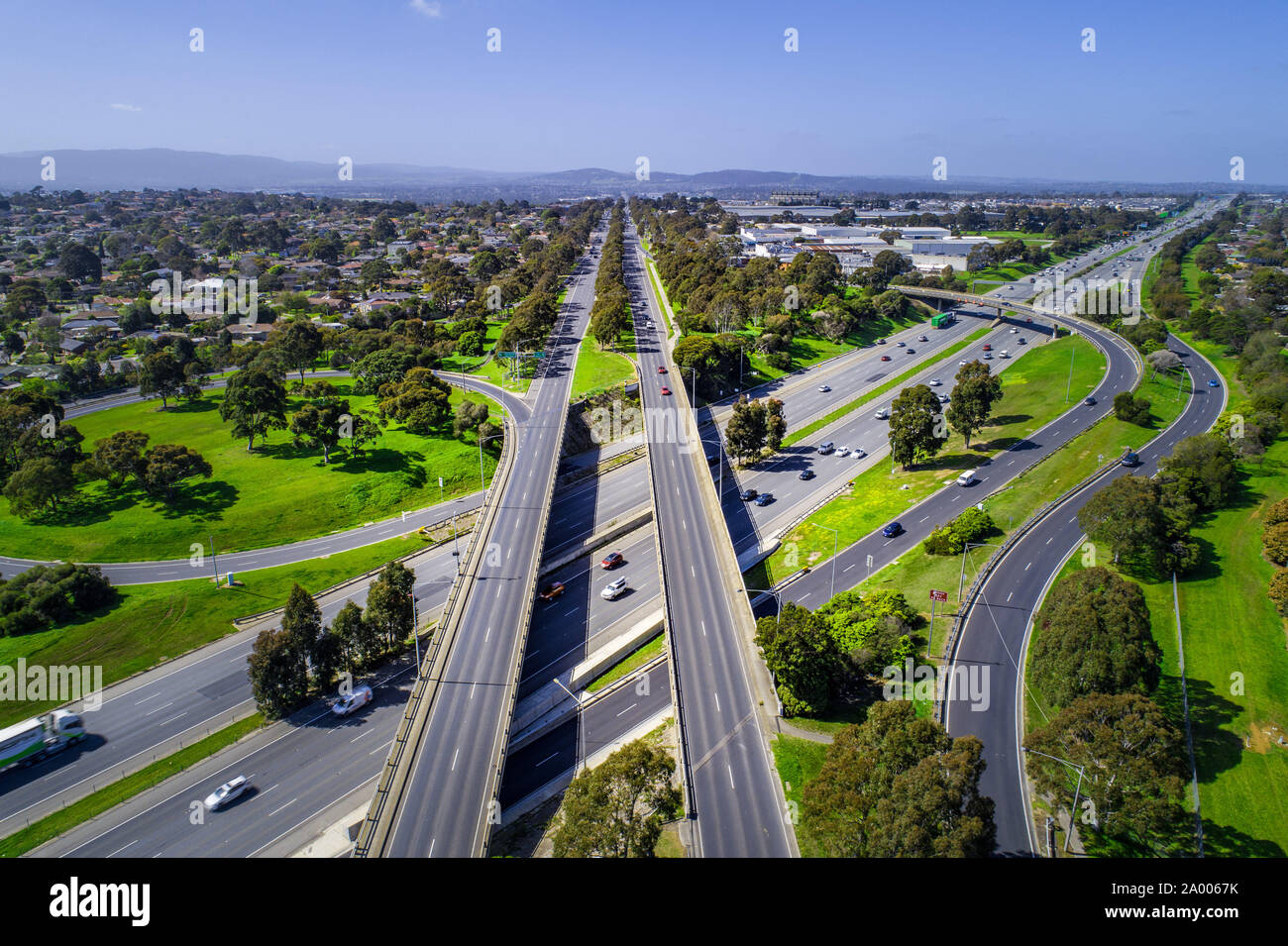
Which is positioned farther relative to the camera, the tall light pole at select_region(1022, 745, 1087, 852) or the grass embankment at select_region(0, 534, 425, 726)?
the grass embankment at select_region(0, 534, 425, 726)

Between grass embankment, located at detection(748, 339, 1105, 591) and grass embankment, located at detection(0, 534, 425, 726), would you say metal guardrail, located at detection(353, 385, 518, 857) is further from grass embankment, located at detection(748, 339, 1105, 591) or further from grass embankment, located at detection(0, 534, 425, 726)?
grass embankment, located at detection(748, 339, 1105, 591)

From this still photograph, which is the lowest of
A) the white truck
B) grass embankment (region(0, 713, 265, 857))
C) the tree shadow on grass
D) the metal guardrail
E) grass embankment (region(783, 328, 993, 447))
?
grass embankment (region(0, 713, 265, 857))

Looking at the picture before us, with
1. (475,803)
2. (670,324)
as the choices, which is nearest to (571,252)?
(670,324)

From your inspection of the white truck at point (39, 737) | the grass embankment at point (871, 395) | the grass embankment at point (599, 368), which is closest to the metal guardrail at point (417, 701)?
the white truck at point (39, 737)

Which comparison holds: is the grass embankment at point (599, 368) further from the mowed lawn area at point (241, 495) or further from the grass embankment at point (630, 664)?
the grass embankment at point (630, 664)

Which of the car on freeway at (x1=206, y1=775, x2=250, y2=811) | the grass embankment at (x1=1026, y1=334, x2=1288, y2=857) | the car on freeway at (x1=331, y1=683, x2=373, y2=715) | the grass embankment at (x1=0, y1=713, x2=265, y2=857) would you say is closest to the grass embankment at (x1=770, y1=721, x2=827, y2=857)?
the grass embankment at (x1=1026, y1=334, x2=1288, y2=857)

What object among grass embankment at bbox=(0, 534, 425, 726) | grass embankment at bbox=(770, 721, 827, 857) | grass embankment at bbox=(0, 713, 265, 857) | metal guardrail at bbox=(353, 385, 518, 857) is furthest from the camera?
grass embankment at bbox=(0, 534, 425, 726)

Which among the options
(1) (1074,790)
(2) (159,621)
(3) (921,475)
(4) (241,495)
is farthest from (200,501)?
(1) (1074,790)
